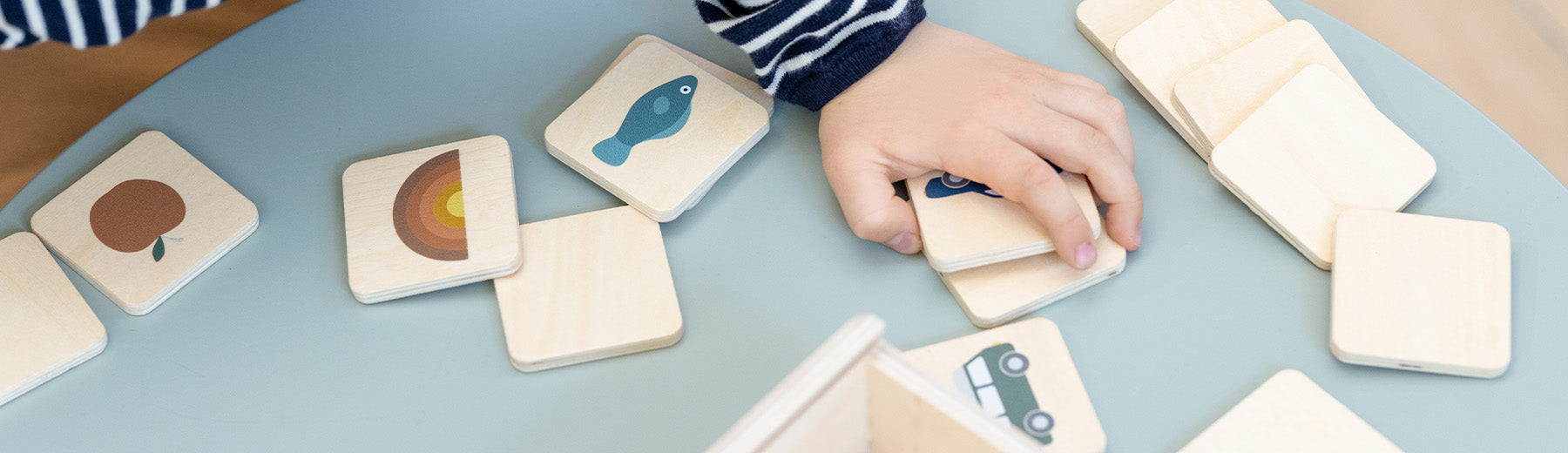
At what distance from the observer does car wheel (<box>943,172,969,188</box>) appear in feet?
2.39

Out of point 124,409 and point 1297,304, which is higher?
point 1297,304

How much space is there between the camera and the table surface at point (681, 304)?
0.63 metres

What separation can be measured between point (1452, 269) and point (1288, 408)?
0.50 ft

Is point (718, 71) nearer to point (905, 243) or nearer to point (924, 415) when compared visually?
point (905, 243)

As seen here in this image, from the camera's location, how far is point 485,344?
2.20ft

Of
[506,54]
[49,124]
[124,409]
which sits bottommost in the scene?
[49,124]

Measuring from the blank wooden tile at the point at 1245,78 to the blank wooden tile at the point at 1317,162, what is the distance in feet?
0.06

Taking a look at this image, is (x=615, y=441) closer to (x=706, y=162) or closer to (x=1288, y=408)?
(x=706, y=162)

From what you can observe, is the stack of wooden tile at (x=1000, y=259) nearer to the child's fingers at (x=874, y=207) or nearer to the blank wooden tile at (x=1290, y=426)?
the child's fingers at (x=874, y=207)

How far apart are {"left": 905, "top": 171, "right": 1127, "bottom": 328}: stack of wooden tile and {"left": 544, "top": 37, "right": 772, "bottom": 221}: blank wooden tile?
14cm

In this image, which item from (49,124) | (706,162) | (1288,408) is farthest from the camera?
(49,124)

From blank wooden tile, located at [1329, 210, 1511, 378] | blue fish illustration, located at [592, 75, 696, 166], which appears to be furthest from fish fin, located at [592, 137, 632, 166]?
blank wooden tile, located at [1329, 210, 1511, 378]

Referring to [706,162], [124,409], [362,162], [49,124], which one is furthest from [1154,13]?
[49,124]

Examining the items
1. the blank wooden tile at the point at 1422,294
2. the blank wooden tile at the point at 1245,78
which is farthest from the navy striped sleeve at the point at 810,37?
the blank wooden tile at the point at 1422,294
